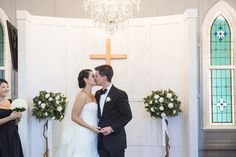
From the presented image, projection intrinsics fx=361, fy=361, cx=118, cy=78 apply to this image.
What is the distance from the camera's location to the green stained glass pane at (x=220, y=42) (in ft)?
20.4

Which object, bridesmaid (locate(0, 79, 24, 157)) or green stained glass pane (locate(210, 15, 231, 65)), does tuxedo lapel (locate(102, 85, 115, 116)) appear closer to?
bridesmaid (locate(0, 79, 24, 157))

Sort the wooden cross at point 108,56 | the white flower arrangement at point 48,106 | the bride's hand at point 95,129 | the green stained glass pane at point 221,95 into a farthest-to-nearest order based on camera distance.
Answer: the green stained glass pane at point 221,95 < the wooden cross at point 108,56 < the white flower arrangement at point 48,106 < the bride's hand at point 95,129

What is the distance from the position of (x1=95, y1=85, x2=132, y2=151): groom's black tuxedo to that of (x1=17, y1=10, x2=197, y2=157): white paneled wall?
5.53 ft

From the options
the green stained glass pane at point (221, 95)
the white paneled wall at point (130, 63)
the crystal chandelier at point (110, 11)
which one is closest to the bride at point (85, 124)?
the crystal chandelier at point (110, 11)

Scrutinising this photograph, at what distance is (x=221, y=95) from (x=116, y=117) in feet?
9.79

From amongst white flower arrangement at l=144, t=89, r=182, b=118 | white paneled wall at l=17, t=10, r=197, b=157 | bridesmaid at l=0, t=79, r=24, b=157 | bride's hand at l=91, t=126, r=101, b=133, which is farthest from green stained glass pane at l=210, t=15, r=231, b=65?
bridesmaid at l=0, t=79, r=24, b=157

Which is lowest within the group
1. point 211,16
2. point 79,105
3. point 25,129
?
point 25,129

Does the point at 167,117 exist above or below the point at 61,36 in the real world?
below

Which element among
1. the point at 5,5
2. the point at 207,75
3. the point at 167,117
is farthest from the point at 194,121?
the point at 5,5

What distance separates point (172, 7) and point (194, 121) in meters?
2.24

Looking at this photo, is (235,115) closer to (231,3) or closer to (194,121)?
(194,121)

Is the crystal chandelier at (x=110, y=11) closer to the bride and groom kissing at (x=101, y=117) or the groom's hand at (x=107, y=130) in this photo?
the bride and groom kissing at (x=101, y=117)

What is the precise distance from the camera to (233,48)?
6.22 m

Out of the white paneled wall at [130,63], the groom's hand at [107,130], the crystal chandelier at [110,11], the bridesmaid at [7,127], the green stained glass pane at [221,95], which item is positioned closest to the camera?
the groom's hand at [107,130]
